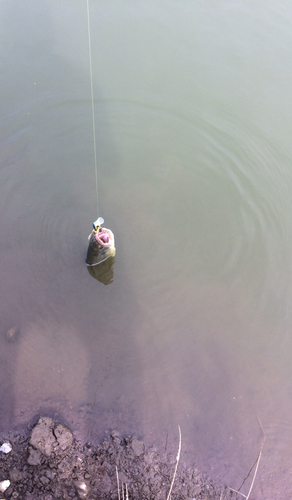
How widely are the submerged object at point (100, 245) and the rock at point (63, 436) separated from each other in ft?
6.89

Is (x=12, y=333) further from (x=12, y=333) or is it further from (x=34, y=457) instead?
(x=34, y=457)

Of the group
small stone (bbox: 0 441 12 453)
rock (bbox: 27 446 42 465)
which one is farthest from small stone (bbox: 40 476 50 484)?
small stone (bbox: 0 441 12 453)

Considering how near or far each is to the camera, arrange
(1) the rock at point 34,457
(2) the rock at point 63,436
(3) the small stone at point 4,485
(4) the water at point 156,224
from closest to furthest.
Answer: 1. (3) the small stone at point 4,485
2. (1) the rock at point 34,457
3. (2) the rock at point 63,436
4. (4) the water at point 156,224

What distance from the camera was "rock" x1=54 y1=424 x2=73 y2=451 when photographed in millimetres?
3836

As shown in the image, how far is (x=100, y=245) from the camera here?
4723 mm

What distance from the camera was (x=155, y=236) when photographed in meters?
5.49

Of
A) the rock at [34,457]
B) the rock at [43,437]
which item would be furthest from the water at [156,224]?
the rock at [34,457]

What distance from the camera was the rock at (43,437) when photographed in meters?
3.77

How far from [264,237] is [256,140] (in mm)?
2112

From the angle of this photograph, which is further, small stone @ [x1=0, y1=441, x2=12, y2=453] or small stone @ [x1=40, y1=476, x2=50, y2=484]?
small stone @ [x1=0, y1=441, x2=12, y2=453]

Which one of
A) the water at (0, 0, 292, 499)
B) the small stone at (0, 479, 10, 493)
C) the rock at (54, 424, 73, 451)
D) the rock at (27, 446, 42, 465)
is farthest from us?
the water at (0, 0, 292, 499)

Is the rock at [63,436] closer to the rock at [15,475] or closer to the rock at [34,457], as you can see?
the rock at [34,457]

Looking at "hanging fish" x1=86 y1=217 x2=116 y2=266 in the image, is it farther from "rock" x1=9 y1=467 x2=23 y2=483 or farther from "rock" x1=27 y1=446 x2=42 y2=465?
"rock" x1=9 y1=467 x2=23 y2=483

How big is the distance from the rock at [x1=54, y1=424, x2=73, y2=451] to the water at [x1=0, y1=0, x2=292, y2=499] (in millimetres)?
132
